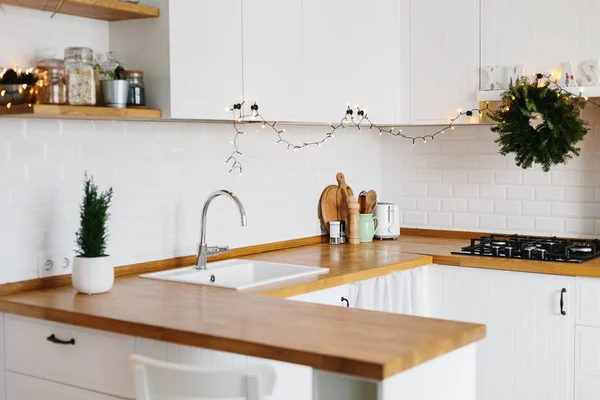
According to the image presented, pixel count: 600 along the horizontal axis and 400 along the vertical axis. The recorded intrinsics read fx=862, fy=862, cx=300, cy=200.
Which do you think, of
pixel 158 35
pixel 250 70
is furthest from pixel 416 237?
pixel 158 35

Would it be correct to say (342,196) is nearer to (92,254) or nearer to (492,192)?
(492,192)

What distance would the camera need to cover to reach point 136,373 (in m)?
2.43

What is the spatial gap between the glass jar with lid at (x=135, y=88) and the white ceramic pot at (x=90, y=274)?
2.02ft

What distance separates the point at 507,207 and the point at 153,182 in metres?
2.12

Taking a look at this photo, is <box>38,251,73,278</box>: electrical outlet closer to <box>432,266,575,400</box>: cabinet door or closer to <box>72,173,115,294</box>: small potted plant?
<box>72,173,115,294</box>: small potted plant

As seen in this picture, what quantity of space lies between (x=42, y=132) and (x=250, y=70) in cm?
94

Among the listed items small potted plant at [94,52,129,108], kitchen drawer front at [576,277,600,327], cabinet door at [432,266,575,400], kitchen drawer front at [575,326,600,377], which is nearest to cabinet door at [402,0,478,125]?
cabinet door at [432,266,575,400]

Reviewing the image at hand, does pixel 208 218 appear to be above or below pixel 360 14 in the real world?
below

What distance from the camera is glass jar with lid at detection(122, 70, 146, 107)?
3.37 meters

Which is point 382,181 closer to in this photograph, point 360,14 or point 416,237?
point 416,237

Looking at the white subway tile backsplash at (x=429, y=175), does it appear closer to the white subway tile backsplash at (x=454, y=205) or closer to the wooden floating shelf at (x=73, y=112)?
the white subway tile backsplash at (x=454, y=205)

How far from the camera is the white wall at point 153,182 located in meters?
3.36

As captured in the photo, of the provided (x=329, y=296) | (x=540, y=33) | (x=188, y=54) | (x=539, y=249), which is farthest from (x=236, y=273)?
(x=540, y=33)

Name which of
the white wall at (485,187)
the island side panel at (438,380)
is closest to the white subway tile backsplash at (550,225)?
the white wall at (485,187)
